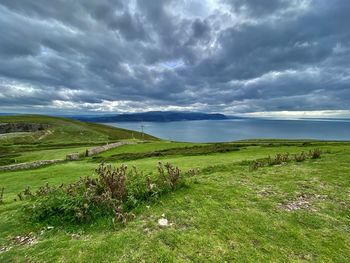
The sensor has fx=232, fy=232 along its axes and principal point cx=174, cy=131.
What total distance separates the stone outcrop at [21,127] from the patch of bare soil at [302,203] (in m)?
143

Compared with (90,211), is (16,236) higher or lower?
lower

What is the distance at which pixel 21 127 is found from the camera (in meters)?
133

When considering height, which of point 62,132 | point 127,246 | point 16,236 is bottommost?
point 62,132

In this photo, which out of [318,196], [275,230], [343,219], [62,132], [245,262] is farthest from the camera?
[62,132]

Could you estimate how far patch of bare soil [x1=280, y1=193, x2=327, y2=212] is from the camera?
7141mm

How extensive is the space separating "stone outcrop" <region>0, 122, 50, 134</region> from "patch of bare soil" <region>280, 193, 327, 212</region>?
14303 cm

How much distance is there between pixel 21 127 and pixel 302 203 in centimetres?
15561

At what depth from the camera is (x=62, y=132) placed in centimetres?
11688

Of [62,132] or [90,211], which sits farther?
[62,132]

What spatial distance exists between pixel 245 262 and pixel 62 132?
415 ft

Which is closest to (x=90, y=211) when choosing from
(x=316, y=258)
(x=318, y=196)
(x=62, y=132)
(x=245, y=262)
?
(x=245, y=262)

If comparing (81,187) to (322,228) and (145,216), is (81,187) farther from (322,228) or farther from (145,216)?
(322,228)

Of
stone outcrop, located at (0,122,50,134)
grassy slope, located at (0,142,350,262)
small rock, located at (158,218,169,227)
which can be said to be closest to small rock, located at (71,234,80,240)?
grassy slope, located at (0,142,350,262)

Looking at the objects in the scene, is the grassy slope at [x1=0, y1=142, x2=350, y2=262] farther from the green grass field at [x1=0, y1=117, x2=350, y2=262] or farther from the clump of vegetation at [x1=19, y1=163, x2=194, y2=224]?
the clump of vegetation at [x1=19, y1=163, x2=194, y2=224]
